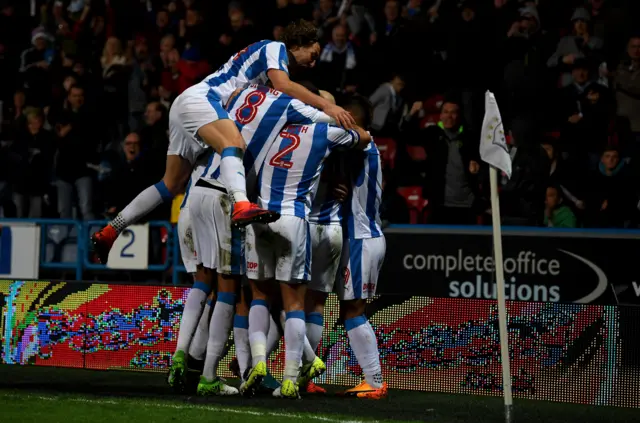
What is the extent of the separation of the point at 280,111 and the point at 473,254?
14.8 feet

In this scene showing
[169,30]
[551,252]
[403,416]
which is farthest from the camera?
[169,30]

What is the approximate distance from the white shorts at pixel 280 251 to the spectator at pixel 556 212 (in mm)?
5074

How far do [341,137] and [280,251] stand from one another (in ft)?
2.75

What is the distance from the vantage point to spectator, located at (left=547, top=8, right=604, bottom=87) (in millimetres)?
14039

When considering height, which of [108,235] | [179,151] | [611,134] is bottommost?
[108,235]

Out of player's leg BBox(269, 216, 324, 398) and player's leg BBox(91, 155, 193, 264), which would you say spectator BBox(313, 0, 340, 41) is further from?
player's leg BBox(269, 216, 324, 398)

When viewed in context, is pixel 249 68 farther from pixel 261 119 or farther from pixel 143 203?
pixel 143 203

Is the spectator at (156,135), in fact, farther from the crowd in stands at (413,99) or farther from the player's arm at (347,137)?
→ the player's arm at (347,137)

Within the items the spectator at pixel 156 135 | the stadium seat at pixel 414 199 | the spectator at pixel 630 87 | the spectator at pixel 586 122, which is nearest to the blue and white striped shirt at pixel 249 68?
the stadium seat at pixel 414 199

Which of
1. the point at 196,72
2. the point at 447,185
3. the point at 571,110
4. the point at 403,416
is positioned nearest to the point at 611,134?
the point at 571,110

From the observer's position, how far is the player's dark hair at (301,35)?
8.12 m

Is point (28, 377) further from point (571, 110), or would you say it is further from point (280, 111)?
point (571, 110)

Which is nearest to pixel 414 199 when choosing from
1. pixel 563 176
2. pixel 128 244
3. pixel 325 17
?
pixel 563 176

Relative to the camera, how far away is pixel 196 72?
16297 millimetres
